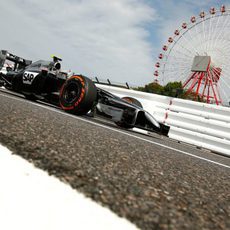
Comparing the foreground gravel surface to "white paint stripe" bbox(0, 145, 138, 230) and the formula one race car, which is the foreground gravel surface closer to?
"white paint stripe" bbox(0, 145, 138, 230)

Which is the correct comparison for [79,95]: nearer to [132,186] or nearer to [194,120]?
[194,120]

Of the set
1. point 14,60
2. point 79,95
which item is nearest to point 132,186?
point 79,95

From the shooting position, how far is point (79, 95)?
4926mm

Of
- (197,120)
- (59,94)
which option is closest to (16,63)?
(59,94)

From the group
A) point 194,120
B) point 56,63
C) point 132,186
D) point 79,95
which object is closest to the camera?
point 132,186

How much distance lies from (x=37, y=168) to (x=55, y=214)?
0.35 meters

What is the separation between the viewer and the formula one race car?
4836 millimetres

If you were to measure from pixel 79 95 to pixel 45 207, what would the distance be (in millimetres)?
4214

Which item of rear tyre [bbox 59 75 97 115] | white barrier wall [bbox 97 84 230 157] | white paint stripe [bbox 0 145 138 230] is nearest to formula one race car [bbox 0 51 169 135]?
rear tyre [bbox 59 75 97 115]

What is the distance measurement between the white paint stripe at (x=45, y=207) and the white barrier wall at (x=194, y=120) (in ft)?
18.8

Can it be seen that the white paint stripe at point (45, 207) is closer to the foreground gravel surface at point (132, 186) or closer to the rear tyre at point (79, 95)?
the foreground gravel surface at point (132, 186)

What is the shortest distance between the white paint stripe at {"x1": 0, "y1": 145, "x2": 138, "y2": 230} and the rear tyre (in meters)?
3.91

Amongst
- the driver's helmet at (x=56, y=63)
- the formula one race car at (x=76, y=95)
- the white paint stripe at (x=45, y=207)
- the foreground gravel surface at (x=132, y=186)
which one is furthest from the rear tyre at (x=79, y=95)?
the white paint stripe at (x=45, y=207)

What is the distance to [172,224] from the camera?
2.86ft
